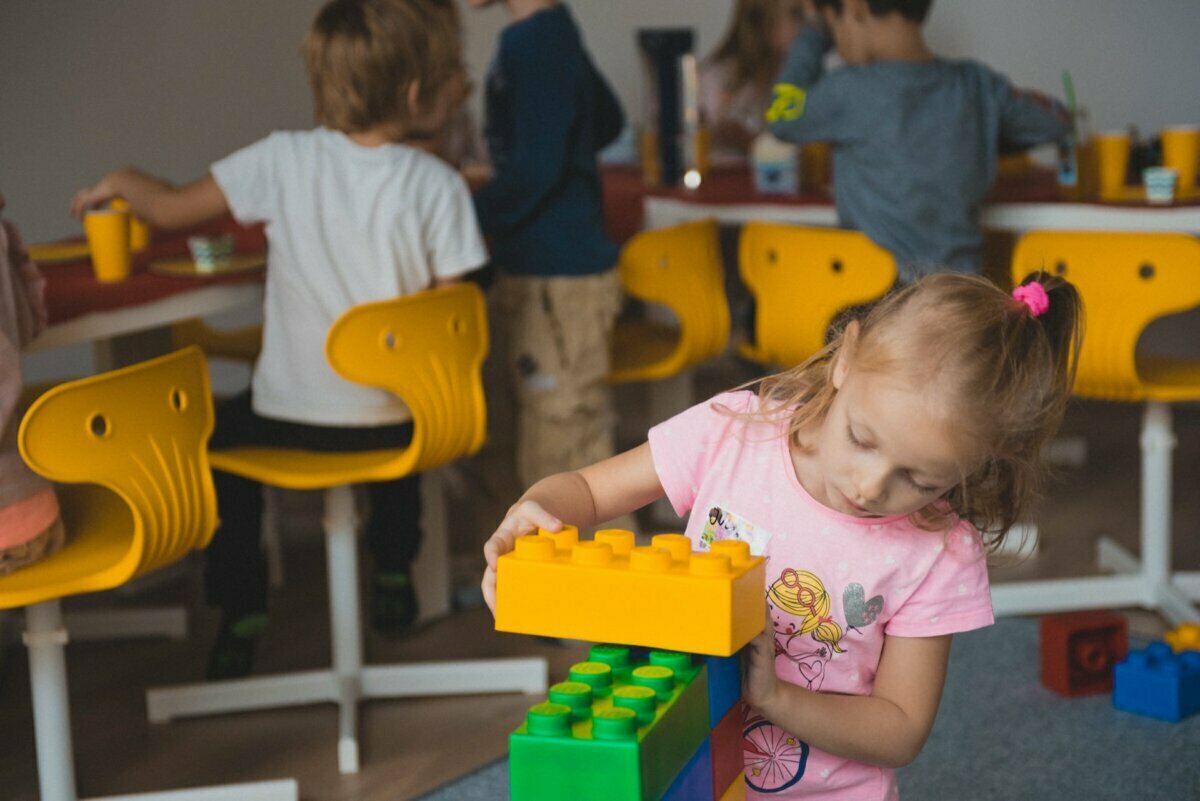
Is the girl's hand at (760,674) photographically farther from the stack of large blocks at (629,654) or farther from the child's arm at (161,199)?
the child's arm at (161,199)

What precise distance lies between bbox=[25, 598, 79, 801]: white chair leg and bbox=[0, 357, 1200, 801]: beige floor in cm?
26

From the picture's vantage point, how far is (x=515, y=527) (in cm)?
112

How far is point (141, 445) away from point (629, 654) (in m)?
1.05

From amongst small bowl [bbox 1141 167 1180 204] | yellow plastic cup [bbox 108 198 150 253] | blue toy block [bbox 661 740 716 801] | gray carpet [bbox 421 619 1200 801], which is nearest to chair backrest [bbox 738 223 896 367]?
small bowl [bbox 1141 167 1180 204]

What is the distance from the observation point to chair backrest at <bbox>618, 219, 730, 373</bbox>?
2709mm

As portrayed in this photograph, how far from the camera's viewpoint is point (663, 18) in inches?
188

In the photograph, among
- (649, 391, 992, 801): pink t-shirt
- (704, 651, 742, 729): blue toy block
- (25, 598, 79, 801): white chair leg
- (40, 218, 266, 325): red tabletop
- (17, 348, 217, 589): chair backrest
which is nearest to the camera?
(704, 651, 742, 729): blue toy block

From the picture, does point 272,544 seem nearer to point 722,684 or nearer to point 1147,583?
point 1147,583

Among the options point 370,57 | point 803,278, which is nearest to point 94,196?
point 370,57

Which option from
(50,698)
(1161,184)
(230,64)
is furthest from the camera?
(230,64)

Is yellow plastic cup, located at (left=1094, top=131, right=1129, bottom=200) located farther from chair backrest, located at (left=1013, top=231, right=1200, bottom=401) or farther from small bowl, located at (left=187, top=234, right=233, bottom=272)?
small bowl, located at (left=187, top=234, right=233, bottom=272)

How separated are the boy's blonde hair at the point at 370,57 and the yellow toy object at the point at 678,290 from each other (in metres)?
0.58

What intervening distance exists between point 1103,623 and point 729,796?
163 centimetres

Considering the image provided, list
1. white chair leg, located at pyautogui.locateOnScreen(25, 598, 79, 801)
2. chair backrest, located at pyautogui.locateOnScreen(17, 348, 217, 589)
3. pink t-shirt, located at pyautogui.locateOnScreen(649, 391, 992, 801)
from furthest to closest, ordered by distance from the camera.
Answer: white chair leg, located at pyautogui.locateOnScreen(25, 598, 79, 801) → chair backrest, located at pyautogui.locateOnScreen(17, 348, 217, 589) → pink t-shirt, located at pyautogui.locateOnScreen(649, 391, 992, 801)
